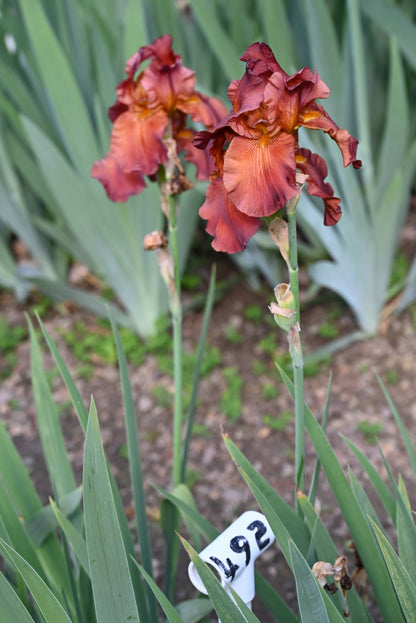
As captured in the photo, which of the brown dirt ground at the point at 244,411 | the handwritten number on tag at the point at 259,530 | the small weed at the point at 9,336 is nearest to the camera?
the handwritten number on tag at the point at 259,530

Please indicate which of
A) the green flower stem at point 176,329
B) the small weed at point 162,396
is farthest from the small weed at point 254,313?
the green flower stem at point 176,329

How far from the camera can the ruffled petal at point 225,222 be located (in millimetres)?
735

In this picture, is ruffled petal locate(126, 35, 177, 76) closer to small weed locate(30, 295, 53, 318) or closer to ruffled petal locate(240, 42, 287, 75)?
ruffled petal locate(240, 42, 287, 75)

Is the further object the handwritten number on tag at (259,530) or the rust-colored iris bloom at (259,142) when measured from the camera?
the handwritten number on tag at (259,530)

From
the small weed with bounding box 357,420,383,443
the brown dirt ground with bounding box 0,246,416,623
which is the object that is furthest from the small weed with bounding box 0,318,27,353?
the small weed with bounding box 357,420,383,443

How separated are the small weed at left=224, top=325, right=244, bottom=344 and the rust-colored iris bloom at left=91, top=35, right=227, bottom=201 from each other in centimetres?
105

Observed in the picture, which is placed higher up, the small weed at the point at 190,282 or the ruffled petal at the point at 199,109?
the ruffled petal at the point at 199,109

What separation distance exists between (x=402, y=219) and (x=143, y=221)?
32.9 inches

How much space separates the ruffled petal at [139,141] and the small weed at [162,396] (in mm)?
1031

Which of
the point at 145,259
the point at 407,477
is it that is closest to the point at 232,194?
the point at 407,477

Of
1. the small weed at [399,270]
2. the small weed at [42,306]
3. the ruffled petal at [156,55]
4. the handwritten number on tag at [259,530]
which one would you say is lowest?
the small weed at [399,270]

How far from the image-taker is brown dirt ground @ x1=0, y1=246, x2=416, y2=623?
1.61m

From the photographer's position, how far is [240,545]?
0.77 metres

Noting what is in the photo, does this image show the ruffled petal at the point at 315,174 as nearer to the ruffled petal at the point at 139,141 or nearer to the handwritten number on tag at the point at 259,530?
the ruffled petal at the point at 139,141
